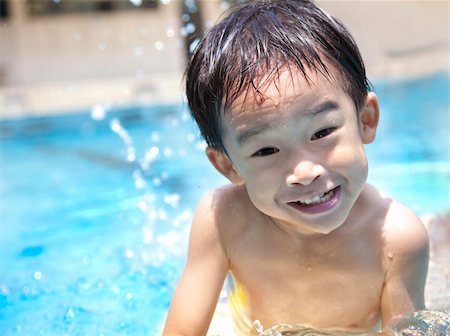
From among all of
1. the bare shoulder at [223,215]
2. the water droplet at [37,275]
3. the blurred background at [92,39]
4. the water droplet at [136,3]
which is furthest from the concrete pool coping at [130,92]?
the bare shoulder at [223,215]

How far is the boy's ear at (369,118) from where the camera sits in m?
1.85

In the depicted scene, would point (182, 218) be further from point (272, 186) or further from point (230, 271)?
point (272, 186)

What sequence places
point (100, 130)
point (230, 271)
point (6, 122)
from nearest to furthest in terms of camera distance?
point (230, 271) < point (100, 130) < point (6, 122)

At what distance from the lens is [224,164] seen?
190 cm

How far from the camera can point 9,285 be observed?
3012 millimetres

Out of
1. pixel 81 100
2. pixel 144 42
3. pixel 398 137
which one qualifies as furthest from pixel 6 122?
pixel 144 42

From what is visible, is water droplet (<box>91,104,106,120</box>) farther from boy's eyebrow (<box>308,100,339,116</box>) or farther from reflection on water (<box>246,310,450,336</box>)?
boy's eyebrow (<box>308,100,339,116</box>)

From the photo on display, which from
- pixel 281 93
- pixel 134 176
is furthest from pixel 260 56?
pixel 134 176

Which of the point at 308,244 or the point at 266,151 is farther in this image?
the point at 308,244

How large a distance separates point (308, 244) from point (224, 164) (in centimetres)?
33

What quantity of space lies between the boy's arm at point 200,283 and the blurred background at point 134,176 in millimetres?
402

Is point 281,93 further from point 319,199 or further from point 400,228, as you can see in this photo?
point 400,228

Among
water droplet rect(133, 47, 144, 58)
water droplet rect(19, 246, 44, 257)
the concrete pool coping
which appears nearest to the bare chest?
water droplet rect(19, 246, 44, 257)

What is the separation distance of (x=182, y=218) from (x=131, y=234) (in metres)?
0.42
